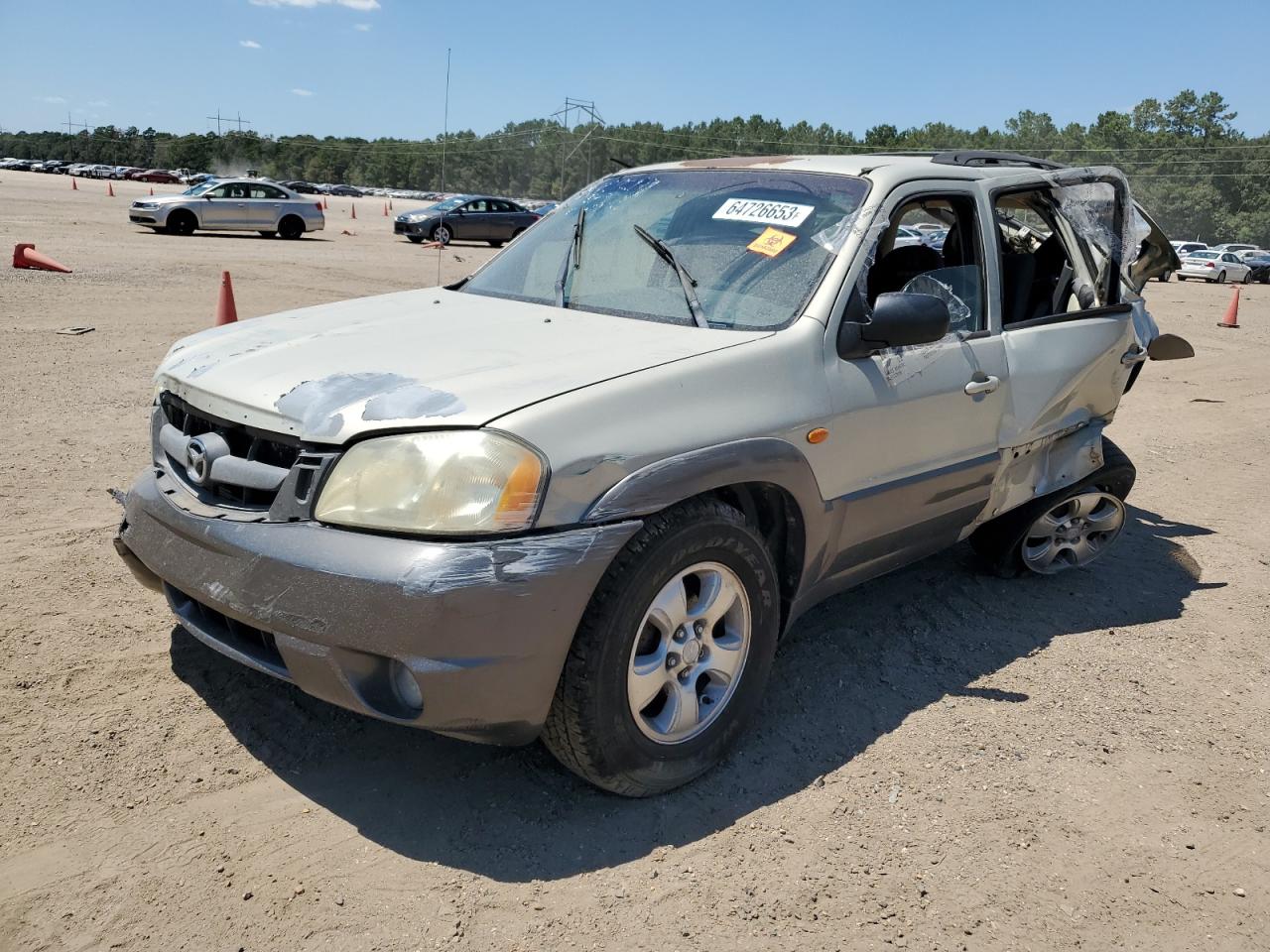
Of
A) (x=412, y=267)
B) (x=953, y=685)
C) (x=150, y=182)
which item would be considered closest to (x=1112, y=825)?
(x=953, y=685)

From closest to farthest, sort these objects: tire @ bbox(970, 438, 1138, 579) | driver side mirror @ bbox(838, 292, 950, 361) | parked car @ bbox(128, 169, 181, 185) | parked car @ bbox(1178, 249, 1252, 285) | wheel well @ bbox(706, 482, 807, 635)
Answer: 1. wheel well @ bbox(706, 482, 807, 635)
2. driver side mirror @ bbox(838, 292, 950, 361)
3. tire @ bbox(970, 438, 1138, 579)
4. parked car @ bbox(1178, 249, 1252, 285)
5. parked car @ bbox(128, 169, 181, 185)

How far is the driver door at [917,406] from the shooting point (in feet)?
10.8

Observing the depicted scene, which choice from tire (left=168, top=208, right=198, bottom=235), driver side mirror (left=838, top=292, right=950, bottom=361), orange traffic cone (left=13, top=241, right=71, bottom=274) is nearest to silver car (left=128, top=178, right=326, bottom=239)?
tire (left=168, top=208, right=198, bottom=235)

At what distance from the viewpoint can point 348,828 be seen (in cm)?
272

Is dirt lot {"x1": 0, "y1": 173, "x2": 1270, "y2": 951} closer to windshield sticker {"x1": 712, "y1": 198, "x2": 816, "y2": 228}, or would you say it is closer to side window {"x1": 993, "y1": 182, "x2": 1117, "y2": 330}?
side window {"x1": 993, "y1": 182, "x2": 1117, "y2": 330}

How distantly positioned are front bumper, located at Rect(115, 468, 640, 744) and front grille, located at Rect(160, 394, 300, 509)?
0.11 metres

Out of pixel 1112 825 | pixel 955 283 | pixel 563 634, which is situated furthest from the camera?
pixel 955 283

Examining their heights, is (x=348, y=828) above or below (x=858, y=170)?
below

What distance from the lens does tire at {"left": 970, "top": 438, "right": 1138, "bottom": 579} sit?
4.62m

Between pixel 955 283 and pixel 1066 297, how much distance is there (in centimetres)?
112

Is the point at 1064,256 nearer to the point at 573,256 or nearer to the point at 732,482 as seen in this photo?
the point at 573,256

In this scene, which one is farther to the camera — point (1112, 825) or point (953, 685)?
point (953, 685)

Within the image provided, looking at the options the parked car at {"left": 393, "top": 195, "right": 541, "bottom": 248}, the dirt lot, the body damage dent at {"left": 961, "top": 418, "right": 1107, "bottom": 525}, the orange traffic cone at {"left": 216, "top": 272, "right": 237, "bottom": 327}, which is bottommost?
the dirt lot

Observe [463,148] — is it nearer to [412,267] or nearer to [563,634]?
[412,267]
